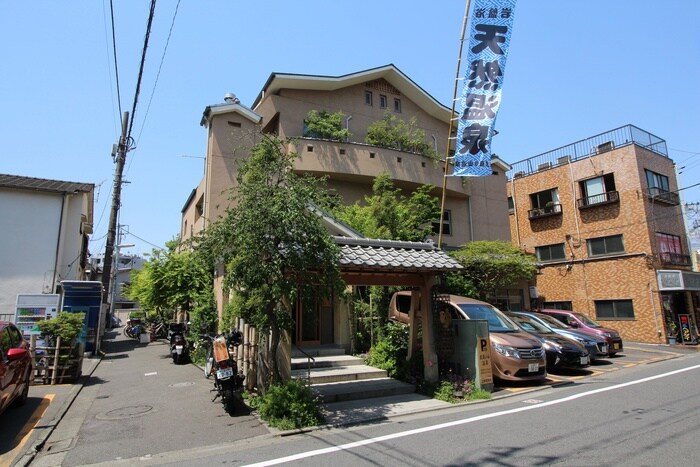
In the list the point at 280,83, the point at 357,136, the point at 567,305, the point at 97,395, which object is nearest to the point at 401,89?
the point at 357,136

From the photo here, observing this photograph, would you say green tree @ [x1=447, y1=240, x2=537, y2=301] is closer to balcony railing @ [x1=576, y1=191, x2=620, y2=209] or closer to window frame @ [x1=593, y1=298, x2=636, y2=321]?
window frame @ [x1=593, y1=298, x2=636, y2=321]

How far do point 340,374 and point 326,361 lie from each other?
141 cm

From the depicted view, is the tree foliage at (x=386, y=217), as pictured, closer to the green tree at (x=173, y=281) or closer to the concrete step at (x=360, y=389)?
the green tree at (x=173, y=281)

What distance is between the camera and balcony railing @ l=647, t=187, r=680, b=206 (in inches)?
864

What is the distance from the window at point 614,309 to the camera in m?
21.4

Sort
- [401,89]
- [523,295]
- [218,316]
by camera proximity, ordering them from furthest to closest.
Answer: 1. [401,89]
2. [523,295]
3. [218,316]

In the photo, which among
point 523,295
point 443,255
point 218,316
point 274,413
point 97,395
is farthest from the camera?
point 523,295

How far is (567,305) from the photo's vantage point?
24.4 m

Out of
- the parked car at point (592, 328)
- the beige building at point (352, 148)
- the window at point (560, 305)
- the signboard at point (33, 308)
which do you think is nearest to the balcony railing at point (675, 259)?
the window at point (560, 305)

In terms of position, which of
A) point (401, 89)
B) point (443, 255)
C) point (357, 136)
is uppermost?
point (401, 89)

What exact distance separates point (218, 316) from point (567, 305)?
20.7 meters

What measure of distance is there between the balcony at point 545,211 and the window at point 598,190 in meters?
1.40

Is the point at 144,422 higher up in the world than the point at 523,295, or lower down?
lower down

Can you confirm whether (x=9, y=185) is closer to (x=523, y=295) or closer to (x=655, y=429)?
(x=655, y=429)
